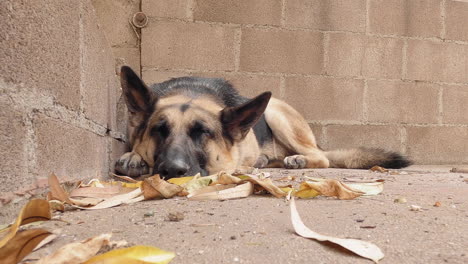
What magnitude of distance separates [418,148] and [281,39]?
6.14 feet

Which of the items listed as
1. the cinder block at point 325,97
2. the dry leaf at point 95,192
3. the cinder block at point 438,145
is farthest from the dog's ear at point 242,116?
the cinder block at point 438,145

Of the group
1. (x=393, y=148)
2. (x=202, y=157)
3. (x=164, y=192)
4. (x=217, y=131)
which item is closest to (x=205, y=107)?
(x=217, y=131)

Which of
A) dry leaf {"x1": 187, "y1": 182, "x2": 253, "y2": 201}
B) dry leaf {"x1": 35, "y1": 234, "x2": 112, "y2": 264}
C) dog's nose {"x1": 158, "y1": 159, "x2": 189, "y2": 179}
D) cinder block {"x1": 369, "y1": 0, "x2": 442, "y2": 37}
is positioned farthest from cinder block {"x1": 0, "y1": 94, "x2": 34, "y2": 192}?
cinder block {"x1": 369, "y1": 0, "x2": 442, "y2": 37}

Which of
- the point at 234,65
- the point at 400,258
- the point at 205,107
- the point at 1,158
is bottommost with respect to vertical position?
the point at 400,258

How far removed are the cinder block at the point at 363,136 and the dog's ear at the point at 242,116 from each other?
1.76 metres

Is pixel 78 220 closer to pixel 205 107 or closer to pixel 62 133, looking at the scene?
pixel 62 133

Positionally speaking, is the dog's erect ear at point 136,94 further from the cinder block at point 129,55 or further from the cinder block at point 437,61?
the cinder block at point 437,61

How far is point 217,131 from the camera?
108 inches

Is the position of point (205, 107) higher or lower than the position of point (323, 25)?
lower

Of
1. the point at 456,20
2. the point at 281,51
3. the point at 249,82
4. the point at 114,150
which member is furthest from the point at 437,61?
the point at 114,150

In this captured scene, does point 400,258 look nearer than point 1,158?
Yes

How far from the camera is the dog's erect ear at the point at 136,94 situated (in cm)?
258

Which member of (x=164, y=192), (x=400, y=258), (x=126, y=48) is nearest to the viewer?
(x=400, y=258)

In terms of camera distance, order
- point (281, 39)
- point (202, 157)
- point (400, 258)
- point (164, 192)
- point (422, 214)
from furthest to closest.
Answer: point (281, 39) → point (202, 157) → point (164, 192) → point (422, 214) → point (400, 258)
